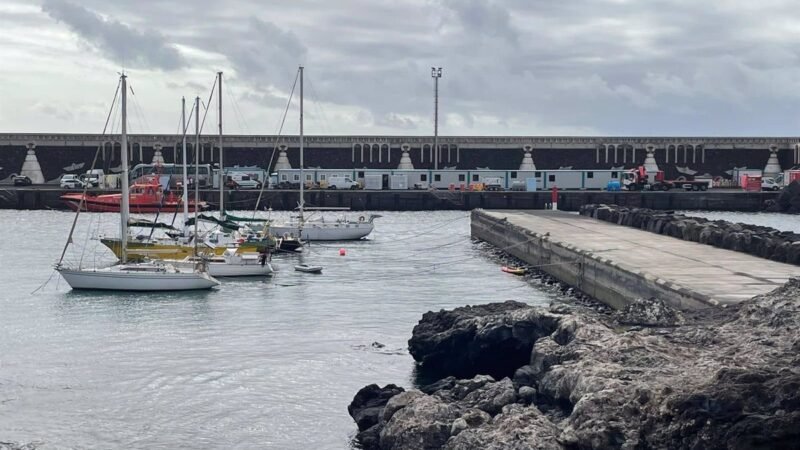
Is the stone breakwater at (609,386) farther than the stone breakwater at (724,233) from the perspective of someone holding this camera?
No

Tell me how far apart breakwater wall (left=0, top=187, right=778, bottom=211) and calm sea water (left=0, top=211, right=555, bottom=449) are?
4353 centimetres

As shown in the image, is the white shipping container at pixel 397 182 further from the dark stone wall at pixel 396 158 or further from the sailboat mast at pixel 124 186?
the sailboat mast at pixel 124 186

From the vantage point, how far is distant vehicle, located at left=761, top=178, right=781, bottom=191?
11088cm

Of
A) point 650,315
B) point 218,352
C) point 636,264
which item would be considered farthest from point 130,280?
point 650,315

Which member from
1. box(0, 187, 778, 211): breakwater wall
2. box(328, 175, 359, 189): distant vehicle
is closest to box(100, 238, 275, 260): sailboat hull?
box(0, 187, 778, 211): breakwater wall

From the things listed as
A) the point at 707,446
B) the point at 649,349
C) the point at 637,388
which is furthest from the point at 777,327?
the point at 707,446

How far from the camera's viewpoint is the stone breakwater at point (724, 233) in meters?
43.0

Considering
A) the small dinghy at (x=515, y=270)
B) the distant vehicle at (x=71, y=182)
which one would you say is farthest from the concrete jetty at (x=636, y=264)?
the distant vehicle at (x=71, y=182)

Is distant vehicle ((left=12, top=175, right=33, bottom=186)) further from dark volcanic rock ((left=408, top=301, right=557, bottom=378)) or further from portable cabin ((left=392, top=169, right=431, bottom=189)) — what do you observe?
dark volcanic rock ((left=408, top=301, right=557, bottom=378))

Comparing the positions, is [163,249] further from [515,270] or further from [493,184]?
[493,184]

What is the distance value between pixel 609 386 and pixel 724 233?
102 ft

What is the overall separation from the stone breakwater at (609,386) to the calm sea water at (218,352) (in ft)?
8.19

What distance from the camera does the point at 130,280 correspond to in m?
45.9

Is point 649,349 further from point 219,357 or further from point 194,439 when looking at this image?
point 219,357
